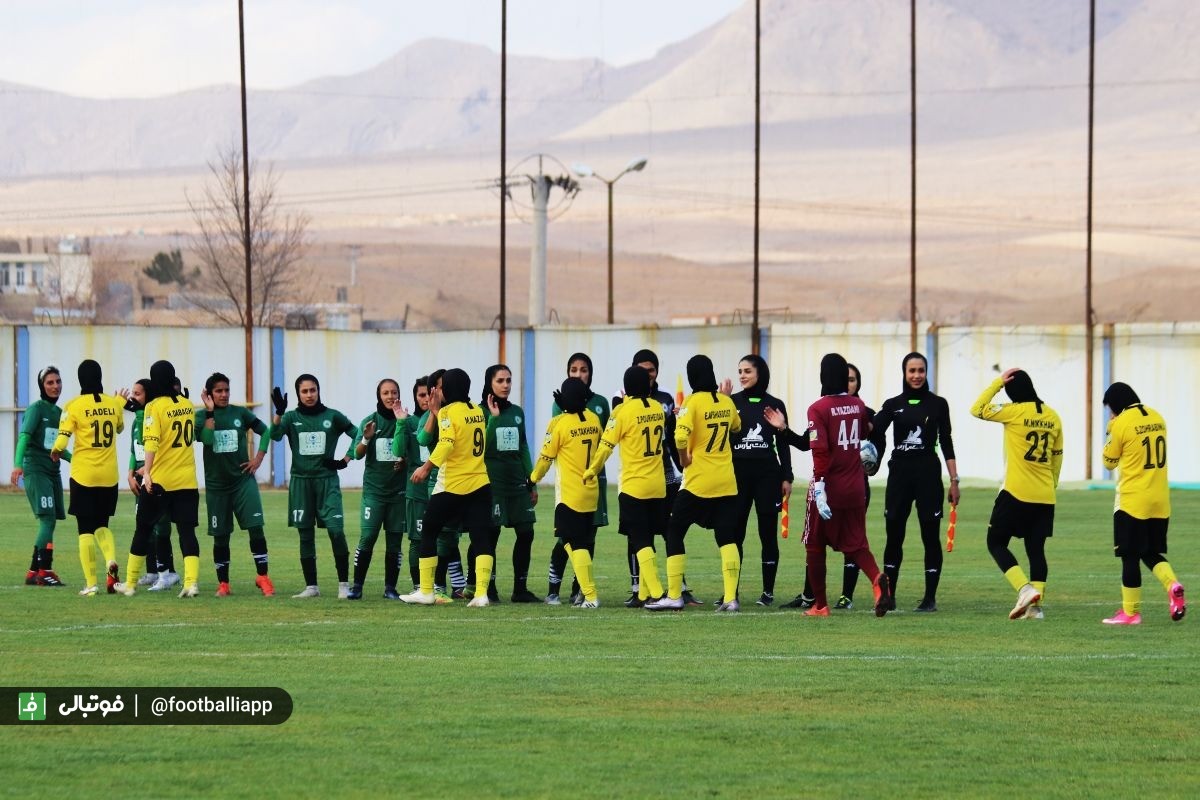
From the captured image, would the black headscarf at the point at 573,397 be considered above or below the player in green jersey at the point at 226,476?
above

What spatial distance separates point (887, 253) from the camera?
177 m

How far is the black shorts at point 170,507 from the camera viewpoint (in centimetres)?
1647

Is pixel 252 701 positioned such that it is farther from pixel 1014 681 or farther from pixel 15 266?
pixel 15 266

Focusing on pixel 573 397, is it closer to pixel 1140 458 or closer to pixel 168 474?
pixel 168 474

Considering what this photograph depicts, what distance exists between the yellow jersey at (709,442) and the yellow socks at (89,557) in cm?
557

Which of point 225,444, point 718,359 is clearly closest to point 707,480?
point 225,444

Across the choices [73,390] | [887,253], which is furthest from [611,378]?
[887,253]

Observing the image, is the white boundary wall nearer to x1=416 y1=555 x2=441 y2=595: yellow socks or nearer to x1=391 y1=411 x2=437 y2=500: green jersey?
x1=391 y1=411 x2=437 y2=500: green jersey

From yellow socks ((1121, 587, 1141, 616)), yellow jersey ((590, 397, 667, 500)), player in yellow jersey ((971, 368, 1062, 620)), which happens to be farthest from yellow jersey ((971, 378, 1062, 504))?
yellow jersey ((590, 397, 667, 500))

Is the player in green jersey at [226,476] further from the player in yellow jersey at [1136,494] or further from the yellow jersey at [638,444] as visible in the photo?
the player in yellow jersey at [1136,494]

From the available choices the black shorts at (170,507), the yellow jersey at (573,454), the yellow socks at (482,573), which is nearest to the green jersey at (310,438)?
the black shorts at (170,507)

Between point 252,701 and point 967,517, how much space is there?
2045 cm

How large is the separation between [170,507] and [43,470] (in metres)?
2.78

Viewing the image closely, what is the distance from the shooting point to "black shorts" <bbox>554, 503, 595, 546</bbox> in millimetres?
15812
